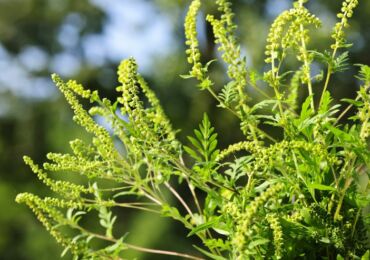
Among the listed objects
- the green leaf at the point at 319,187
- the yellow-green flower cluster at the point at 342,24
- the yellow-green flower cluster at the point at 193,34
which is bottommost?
the green leaf at the point at 319,187

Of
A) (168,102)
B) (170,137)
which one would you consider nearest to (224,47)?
(170,137)

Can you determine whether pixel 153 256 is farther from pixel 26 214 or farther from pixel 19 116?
pixel 19 116

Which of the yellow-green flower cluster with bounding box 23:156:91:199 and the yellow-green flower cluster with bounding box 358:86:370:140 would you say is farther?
the yellow-green flower cluster with bounding box 23:156:91:199

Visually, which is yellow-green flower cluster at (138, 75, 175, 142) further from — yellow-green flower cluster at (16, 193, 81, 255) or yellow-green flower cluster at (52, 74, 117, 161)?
yellow-green flower cluster at (16, 193, 81, 255)

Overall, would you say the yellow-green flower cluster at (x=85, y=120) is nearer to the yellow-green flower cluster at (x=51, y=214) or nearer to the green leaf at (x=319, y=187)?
the yellow-green flower cluster at (x=51, y=214)

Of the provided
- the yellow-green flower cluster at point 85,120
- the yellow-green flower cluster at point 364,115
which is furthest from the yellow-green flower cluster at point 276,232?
the yellow-green flower cluster at point 85,120

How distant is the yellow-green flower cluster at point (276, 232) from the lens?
0.98 metres

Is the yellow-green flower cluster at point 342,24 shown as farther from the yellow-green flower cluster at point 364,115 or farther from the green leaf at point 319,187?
the green leaf at point 319,187

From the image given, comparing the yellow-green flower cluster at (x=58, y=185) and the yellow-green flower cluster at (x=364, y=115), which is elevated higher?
the yellow-green flower cluster at (x=58, y=185)

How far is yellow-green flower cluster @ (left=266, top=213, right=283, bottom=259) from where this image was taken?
3.22 feet

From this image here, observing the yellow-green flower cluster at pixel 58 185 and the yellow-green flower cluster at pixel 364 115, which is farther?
the yellow-green flower cluster at pixel 58 185

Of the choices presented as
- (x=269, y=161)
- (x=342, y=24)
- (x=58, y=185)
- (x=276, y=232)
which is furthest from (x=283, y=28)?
(x=58, y=185)

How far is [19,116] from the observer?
9.18m

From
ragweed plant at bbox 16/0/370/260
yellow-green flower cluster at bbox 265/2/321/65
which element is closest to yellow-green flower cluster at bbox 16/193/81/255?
ragweed plant at bbox 16/0/370/260
